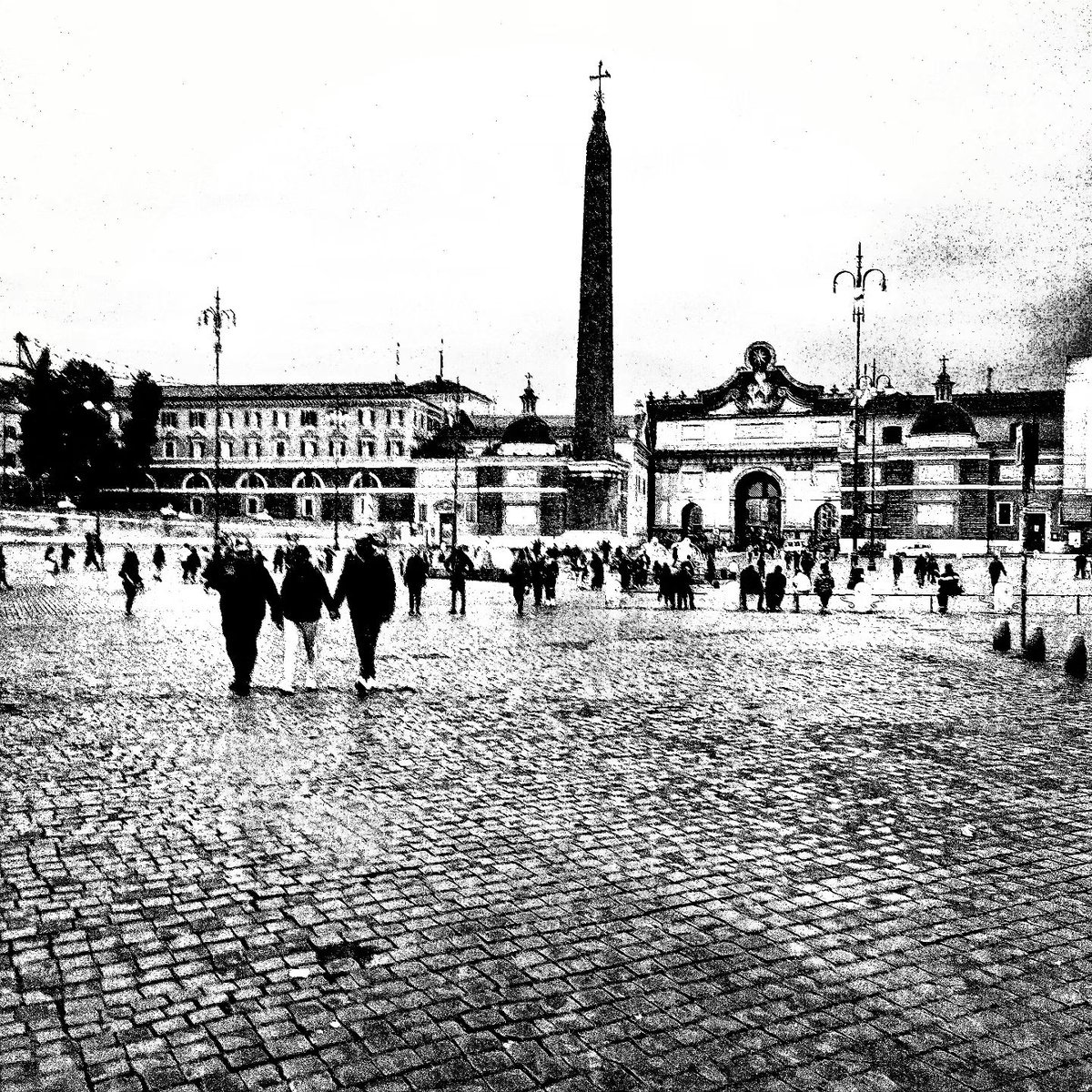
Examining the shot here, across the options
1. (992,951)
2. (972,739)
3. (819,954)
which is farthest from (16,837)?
(972,739)

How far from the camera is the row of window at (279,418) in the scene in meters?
73.7

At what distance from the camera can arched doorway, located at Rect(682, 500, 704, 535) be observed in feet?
231

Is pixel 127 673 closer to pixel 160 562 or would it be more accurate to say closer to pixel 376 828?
pixel 376 828

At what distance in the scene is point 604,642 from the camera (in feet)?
51.4

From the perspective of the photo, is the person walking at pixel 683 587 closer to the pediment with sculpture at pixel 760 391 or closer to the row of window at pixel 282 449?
the pediment with sculpture at pixel 760 391

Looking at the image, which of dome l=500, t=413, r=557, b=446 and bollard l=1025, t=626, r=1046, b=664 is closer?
bollard l=1025, t=626, r=1046, b=664

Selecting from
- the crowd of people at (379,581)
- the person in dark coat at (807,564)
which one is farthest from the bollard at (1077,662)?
the person in dark coat at (807,564)

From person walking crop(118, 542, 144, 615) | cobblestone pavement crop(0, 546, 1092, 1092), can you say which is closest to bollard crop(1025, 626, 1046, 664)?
cobblestone pavement crop(0, 546, 1092, 1092)

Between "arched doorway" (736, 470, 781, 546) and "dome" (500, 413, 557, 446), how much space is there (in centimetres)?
1351

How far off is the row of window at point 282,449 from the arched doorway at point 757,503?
23281mm

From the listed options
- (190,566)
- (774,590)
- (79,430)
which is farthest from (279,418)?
(774,590)

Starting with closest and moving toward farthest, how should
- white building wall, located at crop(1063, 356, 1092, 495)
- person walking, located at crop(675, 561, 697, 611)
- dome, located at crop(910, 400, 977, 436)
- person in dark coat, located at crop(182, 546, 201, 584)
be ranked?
person walking, located at crop(675, 561, 697, 611) < person in dark coat, located at crop(182, 546, 201, 584) < white building wall, located at crop(1063, 356, 1092, 495) < dome, located at crop(910, 400, 977, 436)

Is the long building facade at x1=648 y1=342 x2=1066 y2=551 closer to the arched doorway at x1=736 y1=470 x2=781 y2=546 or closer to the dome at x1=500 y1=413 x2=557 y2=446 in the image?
the arched doorway at x1=736 y1=470 x2=781 y2=546

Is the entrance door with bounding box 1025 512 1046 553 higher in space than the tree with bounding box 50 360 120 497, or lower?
lower
